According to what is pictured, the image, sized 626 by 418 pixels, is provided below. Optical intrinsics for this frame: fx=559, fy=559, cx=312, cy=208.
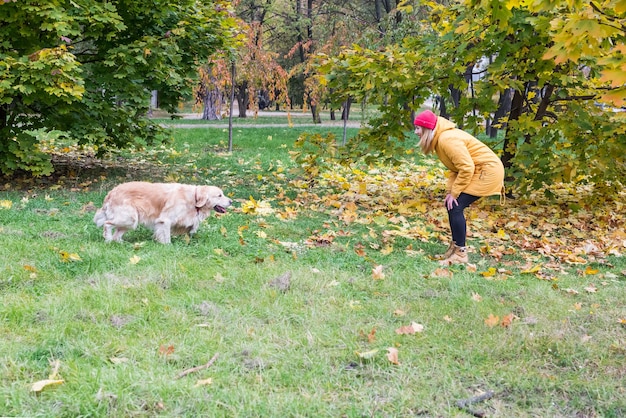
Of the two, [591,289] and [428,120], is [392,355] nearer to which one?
[591,289]

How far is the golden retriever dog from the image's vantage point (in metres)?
5.52

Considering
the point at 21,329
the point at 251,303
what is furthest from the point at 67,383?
the point at 251,303

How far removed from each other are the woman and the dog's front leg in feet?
9.17

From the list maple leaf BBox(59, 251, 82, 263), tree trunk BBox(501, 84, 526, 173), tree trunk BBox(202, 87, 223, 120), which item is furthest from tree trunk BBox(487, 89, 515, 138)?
tree trunk BBox(202, 87, 223, 120)

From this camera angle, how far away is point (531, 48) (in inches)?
311

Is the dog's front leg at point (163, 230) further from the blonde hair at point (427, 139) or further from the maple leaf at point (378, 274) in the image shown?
the blonde hair at point (427, 139)

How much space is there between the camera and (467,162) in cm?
579

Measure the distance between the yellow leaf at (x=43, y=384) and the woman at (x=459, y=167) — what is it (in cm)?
396

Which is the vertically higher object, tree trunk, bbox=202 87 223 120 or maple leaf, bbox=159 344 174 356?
tree trunk, bbox=202 87 223 120

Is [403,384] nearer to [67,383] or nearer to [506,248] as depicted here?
[67,383]

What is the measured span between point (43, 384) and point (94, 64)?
24.0ft

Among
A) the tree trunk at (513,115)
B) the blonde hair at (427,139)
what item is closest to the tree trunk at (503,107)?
the tree trunk at (513,115)

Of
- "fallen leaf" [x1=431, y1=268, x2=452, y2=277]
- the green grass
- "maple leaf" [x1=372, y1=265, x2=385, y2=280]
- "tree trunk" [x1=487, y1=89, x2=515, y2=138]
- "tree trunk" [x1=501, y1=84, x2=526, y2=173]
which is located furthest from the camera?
"tree trunk" [x1=487, y1=89, x2=515, y2=138]

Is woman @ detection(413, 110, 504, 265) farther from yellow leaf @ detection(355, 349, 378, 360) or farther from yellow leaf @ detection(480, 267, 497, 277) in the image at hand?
yellow leaf @ detection(355, 349, 378, 360)
